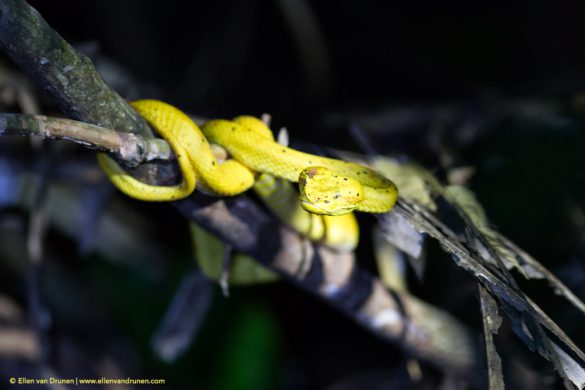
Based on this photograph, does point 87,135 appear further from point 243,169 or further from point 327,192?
point 327,192

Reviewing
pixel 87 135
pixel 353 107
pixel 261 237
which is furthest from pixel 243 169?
pixel 353 107

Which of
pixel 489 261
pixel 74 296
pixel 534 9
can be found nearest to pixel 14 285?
pixel 74 296

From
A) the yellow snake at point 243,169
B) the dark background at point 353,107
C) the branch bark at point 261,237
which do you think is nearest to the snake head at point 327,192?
the yellow snake at point 243,169

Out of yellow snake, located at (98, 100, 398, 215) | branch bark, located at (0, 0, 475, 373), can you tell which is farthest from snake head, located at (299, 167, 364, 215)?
branch bark, located at (0, 0, 475, 373)

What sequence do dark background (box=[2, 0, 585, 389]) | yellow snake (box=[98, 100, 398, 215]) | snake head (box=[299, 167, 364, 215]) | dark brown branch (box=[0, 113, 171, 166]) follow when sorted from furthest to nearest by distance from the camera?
dark background (box=[2, 0, 585, 389]) → snake head (box=[299, 167, 364, 215]) → yellow snake (box=[98, 100, 398, 215]) → dark brown branch (box=[0, 113, 171, 166])

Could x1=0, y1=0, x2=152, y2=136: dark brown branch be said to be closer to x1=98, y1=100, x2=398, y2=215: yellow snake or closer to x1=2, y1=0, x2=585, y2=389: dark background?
x1=98, y1=100, x2=398, y2=215: yellow snake

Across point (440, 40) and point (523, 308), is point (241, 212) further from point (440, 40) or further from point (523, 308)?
point (440, 40)

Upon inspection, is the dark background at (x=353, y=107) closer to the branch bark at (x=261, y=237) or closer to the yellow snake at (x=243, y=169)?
the branch bark at (x=261, y=237)
